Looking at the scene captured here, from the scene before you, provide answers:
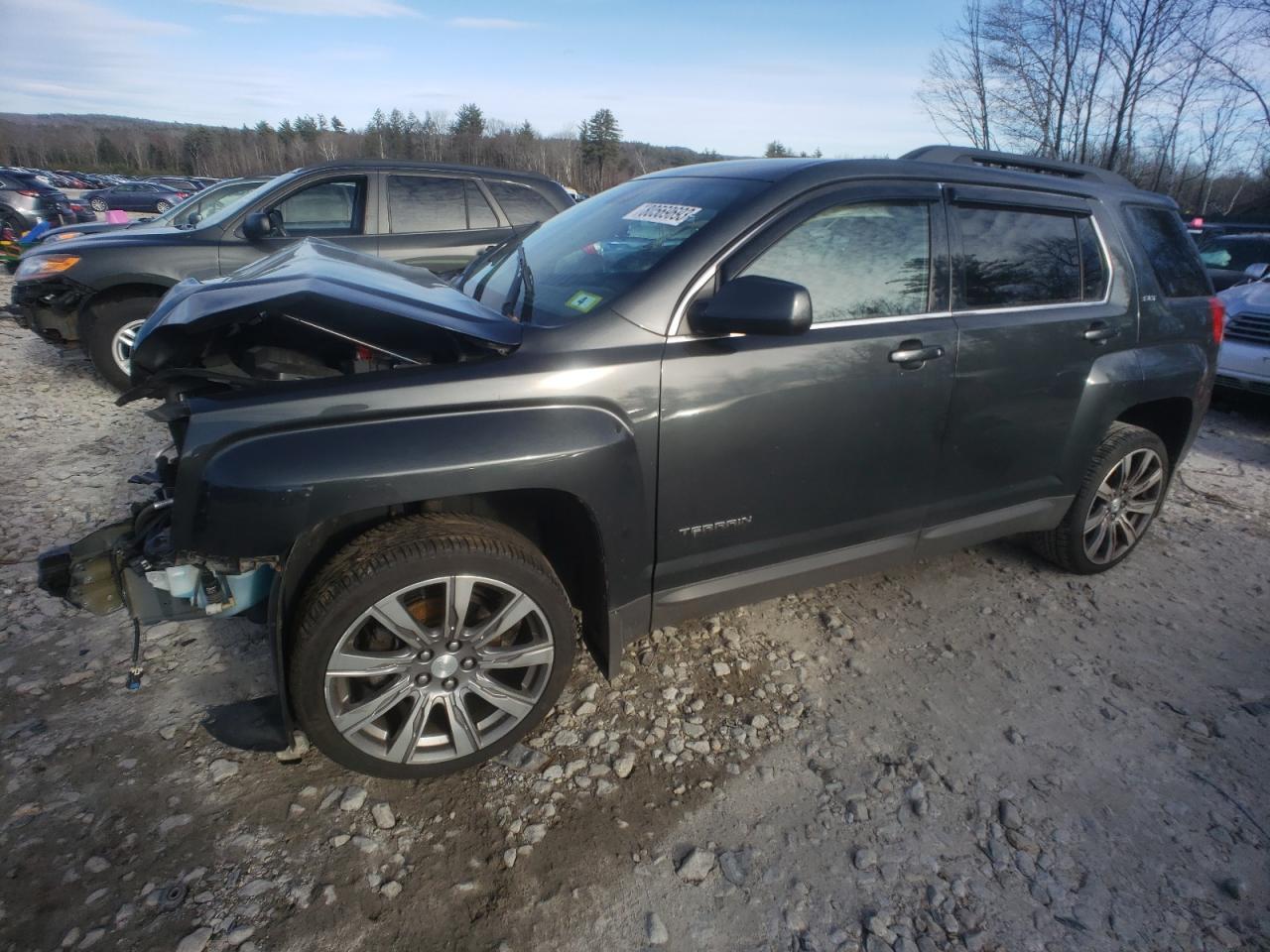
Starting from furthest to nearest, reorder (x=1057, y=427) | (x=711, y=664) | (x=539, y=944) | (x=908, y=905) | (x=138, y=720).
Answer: (x=1057, y=427)
(x=711, y=664)
(x=138, y=720)
(x=908, y=905)
(x=539, y=944)

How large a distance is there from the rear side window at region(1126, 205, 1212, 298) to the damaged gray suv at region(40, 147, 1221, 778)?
0.52 metres

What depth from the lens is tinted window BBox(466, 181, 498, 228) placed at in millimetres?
6402

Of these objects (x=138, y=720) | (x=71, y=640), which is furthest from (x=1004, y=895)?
(x=71, y=640)

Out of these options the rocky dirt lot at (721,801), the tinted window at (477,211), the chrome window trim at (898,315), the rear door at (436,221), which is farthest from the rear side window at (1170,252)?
the tinted window at (477,211)

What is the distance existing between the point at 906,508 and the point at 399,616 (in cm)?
190

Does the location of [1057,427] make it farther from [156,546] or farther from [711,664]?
[156,546]

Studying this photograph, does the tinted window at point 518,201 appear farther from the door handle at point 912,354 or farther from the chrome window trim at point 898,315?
the door handle at point 912,354

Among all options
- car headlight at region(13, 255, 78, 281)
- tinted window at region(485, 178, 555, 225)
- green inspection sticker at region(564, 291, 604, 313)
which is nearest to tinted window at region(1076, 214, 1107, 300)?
green inspection sticker at region(564, 291, 604, 313)

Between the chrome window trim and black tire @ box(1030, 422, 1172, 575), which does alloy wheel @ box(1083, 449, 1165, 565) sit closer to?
black tire @ box(1030, 422, 1172, 575)

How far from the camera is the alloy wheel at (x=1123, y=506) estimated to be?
136 inches

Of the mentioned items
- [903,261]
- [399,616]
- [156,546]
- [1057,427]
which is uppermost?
[903,261]

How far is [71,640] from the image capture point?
9.16 ft

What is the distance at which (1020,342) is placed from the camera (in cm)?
281

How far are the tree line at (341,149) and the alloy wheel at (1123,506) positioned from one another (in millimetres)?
65269
